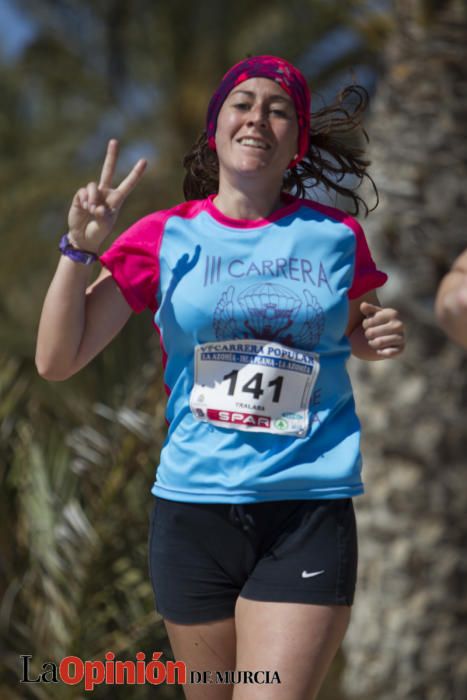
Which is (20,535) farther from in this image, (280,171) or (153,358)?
(280,171)

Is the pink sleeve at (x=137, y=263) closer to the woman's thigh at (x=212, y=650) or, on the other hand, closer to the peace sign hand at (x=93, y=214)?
the peace sign hand at (x=93, y=214)

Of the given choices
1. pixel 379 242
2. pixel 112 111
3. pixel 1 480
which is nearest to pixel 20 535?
pixel 1 480

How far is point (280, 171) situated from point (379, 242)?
3062mm

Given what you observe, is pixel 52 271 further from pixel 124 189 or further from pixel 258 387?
pixel 258 387

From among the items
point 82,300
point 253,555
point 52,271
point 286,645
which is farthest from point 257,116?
point 52,271

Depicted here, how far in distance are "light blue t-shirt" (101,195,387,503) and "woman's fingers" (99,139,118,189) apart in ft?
0.45

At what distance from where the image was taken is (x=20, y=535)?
4.66 m

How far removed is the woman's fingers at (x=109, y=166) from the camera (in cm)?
258

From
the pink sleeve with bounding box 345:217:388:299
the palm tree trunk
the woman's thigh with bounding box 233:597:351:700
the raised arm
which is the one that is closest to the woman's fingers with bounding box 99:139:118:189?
the raised arm

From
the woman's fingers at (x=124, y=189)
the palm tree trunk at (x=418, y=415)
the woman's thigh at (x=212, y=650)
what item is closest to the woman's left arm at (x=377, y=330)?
the woman's fingers at (x=124, y=189)

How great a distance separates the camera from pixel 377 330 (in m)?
2.50

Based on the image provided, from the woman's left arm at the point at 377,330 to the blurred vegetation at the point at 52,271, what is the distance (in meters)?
0.71

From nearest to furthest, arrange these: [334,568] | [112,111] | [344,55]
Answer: [334,568] < [344,55] < [112,111]

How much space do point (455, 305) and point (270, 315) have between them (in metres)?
0.55
